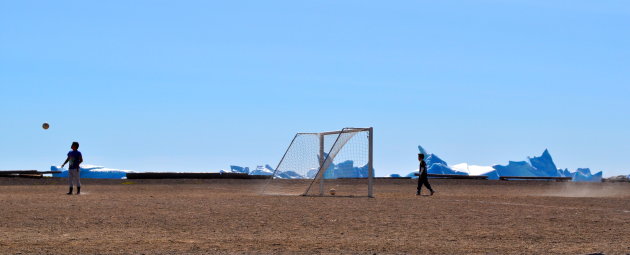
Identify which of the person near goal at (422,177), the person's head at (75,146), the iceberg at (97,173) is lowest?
the person near goal at (422,177)

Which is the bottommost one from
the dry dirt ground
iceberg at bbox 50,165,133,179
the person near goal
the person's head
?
the dry dirt ground

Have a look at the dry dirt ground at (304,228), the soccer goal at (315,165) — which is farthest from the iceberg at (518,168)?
the dry dirt ground at (304,228)

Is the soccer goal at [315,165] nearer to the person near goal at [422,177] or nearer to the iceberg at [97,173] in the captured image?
the person near goal at [422,177]

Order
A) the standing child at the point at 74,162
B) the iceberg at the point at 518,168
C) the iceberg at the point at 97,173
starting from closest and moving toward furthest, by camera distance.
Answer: the standing child at the point at 74,162
the iceberg at the point at 97,173
the iceberg at the point at 518,168

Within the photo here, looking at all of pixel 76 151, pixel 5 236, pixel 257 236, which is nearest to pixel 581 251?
pixel 257 236

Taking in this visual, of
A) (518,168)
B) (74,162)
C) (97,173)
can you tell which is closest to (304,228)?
(74,162)

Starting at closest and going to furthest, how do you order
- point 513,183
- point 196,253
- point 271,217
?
point 196,253 < point 271,217 < point 513,183

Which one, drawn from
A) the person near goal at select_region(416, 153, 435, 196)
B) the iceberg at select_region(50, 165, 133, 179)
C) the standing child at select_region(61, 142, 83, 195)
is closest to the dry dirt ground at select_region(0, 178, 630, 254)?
the standing child at select_region(61, 142, 83, 195)

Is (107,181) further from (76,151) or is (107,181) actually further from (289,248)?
(289,248)

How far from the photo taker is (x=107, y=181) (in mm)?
40938

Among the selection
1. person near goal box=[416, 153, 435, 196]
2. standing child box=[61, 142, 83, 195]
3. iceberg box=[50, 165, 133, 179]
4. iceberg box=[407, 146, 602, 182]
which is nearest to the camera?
standing child box=[61, 142, 83, 195]

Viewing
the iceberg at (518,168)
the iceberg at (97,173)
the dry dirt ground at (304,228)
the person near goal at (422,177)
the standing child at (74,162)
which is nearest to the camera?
the dry dirt ground at (304,228)

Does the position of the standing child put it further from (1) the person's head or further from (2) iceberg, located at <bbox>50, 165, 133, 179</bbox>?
(2) iceberg, located at <bbox>50, 165, 133, 179</bbox>

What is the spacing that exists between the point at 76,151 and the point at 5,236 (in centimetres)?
1518
